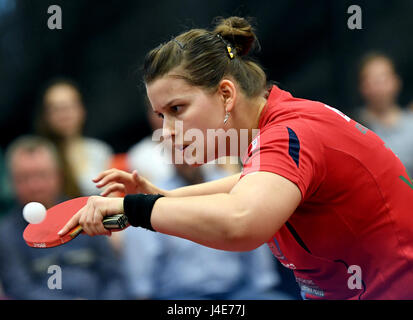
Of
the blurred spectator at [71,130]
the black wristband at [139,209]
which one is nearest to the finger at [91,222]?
the black wristband at [139,209]

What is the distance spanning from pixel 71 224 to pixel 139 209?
14.1 inches

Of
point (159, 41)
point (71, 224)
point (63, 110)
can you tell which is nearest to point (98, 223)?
point (71, 224)

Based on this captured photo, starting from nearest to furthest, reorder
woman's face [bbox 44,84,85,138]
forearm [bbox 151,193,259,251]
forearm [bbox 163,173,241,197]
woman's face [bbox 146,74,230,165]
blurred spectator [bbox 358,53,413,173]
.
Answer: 1. forearm [bbox 151,193,259,251]
2. woman's face [bbox 146,74,230,165]
3. forearm [bbox 163,173,241,197]
4. woman's face [bbox 44,84,85,138]
5. blurred spectator [bbox 358,53,413,173]

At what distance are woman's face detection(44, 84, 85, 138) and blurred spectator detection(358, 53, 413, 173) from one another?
2439 mm

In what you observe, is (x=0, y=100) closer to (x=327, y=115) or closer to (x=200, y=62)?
(x=200, y=62)

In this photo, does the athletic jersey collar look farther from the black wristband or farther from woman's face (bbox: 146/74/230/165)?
the black wristband

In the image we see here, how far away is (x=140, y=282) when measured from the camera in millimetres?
4332

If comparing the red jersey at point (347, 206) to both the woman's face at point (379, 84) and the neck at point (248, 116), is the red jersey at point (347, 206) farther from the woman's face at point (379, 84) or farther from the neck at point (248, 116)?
the woman's face at point (379, 84)

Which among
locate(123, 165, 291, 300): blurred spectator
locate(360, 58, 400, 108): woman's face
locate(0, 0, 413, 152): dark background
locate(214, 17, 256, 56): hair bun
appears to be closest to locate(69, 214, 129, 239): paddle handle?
locate(214, 17, 256, 56): hair bun

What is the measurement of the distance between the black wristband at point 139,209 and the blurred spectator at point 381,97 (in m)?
3.43

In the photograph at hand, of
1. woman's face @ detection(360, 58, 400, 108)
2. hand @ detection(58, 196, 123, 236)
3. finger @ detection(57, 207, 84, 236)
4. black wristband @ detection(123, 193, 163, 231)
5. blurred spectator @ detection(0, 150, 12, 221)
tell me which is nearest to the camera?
black wristband @ detection(123, 193, 163, 231)

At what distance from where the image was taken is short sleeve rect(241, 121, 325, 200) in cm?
185

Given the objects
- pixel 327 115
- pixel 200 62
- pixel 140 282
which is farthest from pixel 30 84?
pixel 327 115

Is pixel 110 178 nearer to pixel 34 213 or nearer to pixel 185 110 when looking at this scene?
pixel 34 213
